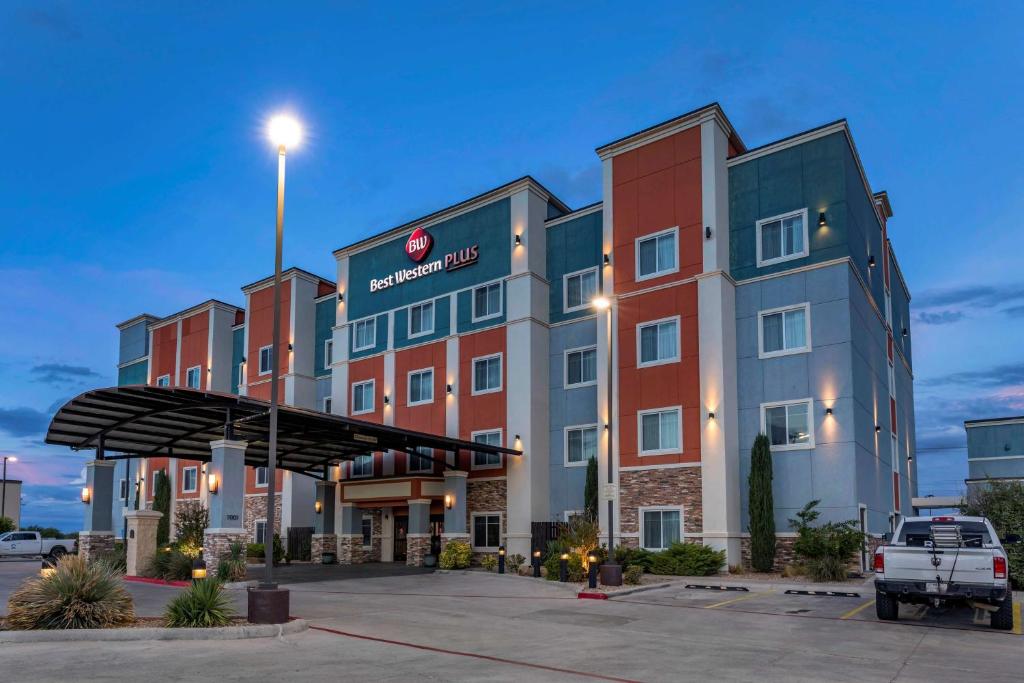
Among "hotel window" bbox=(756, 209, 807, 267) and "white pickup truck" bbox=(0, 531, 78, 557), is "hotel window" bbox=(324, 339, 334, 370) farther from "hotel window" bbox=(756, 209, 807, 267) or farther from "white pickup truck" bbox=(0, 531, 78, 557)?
"hotel window" bbox=(756, 209, 807, 267)

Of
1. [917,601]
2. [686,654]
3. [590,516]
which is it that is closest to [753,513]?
[590,516]

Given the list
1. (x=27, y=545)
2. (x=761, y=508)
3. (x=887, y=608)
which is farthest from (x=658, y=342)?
(x=27, y=545)

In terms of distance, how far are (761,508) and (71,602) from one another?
21.5 meters

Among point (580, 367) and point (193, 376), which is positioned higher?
point (193, 376)

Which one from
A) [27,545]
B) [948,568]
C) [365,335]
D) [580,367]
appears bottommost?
[27,545]

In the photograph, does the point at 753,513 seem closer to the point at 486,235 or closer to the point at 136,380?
the point at 486,235

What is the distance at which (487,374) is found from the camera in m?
37.4

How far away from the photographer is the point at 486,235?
3838 centimetres

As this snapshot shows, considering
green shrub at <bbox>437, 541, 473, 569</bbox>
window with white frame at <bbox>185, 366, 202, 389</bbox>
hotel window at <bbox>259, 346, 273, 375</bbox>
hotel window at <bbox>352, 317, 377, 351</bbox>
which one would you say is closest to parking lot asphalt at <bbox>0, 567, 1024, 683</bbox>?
green shrub at <bbox>437, 541, 473, 569</bbox>

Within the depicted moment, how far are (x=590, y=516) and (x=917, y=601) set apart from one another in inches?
657

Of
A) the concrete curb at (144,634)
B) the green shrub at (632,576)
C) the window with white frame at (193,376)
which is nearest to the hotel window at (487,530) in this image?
the green shrub at (632,576)

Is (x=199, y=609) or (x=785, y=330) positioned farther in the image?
(x=785, y=330)

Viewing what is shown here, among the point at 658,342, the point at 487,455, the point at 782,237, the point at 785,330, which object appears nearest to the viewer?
the point at 785,330

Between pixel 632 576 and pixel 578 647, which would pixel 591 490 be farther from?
pixel 578 647
